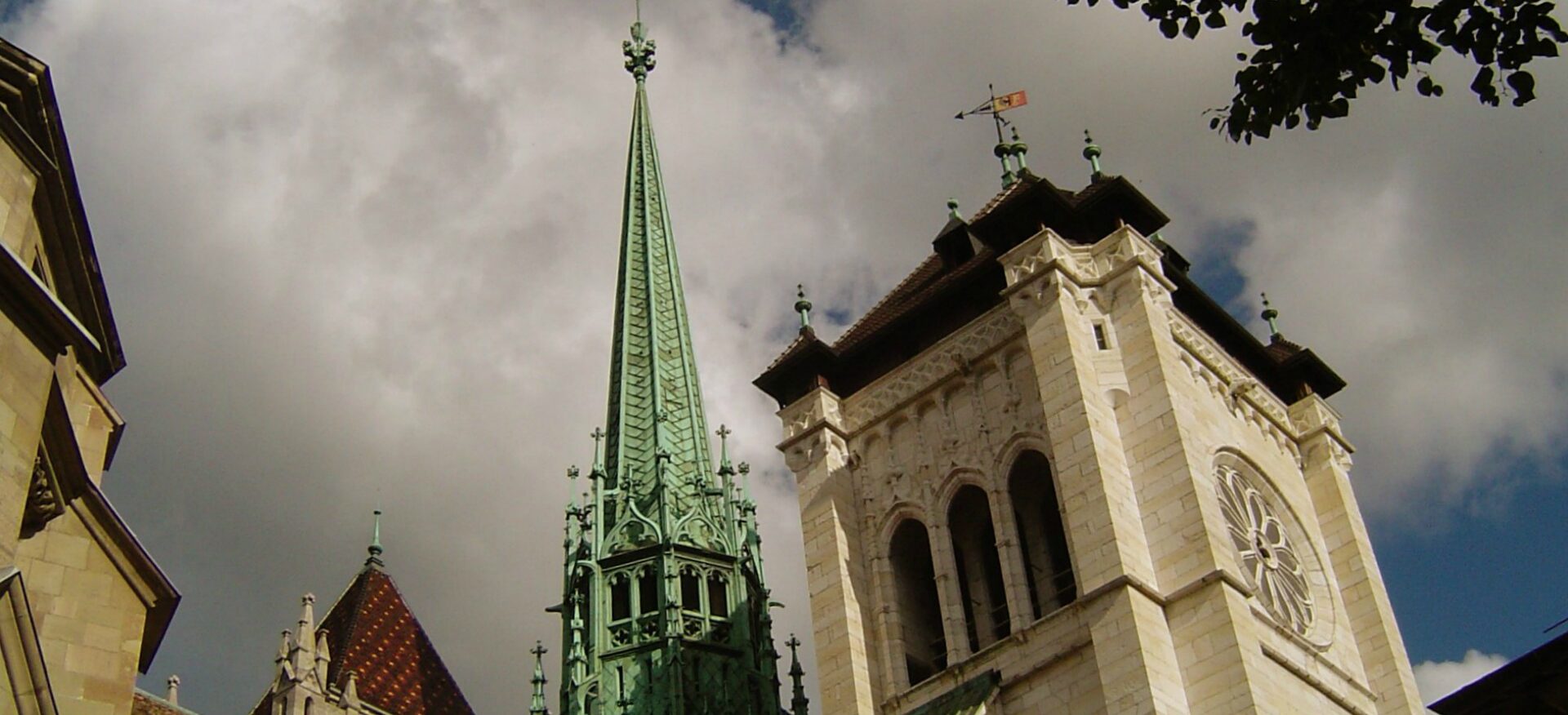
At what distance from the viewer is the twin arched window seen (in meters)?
24.8

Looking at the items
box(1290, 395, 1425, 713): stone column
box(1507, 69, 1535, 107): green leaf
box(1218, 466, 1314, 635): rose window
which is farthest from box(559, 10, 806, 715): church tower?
box(1507, 69, 1535, 107): green leaf

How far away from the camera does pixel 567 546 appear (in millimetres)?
28000

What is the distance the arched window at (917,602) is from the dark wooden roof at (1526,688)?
11.5 metres

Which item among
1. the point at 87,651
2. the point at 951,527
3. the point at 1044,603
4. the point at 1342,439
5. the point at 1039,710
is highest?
the point at 1342,439

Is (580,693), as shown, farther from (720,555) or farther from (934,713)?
(934,713)

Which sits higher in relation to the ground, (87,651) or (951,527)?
(951,527)

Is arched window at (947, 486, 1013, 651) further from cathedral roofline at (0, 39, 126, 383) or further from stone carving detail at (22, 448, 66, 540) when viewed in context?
stone carving detail at (22, 448, 66, 540)

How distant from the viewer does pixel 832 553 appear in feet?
85.7

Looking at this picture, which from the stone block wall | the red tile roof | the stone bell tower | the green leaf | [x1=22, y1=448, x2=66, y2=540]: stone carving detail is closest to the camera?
the green leaf

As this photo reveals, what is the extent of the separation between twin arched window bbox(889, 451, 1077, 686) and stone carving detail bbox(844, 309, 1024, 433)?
5.85 feet

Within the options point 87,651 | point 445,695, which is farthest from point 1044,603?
point 87,651

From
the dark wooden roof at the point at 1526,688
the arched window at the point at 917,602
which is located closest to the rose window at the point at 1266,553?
the arched window at the point at 917,602

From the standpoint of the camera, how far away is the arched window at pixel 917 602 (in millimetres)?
25391

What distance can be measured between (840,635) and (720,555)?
3.07 m
